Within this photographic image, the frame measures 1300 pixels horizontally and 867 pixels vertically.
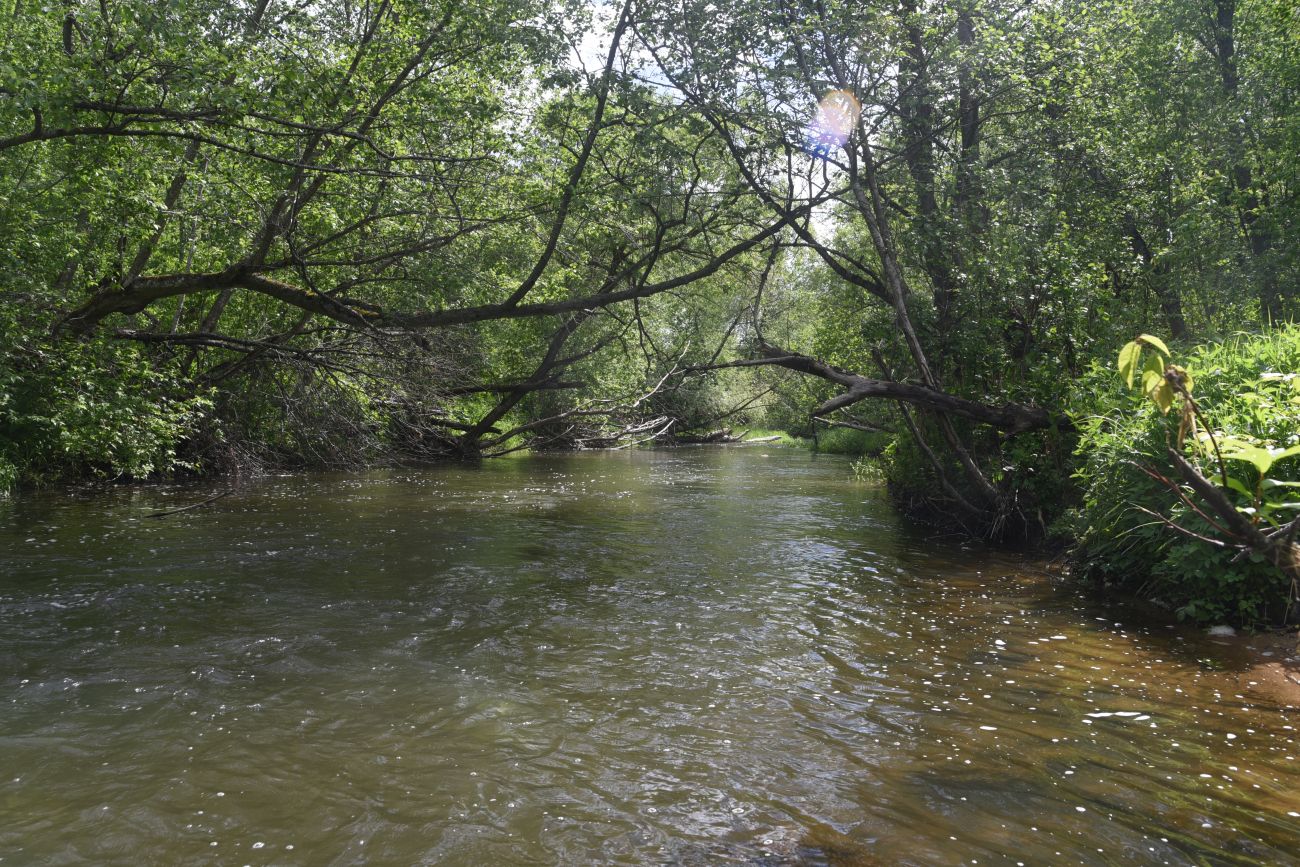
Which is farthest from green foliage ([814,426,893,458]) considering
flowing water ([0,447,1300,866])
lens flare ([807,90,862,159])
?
flowing water ([0,447,1300,866])

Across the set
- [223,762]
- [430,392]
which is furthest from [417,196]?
[223,762]

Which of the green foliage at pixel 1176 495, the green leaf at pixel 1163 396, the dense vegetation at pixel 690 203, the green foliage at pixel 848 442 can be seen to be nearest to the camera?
the green leaf at pixel 1163 396

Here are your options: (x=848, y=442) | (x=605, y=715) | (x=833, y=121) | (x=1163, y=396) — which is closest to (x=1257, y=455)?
(x=1163, y=396)

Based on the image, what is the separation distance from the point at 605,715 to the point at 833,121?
10578mm

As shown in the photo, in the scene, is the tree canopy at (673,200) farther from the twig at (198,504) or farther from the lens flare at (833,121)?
the twig at (198,504)

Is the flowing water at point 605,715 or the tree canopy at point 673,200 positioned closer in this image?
the flowing water at point 605,715

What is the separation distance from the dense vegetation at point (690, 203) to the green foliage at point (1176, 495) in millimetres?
104

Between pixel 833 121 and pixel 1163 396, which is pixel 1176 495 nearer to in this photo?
pixel 1163 396

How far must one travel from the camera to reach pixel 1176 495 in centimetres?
668

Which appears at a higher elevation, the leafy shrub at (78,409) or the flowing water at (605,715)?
the leafy shrub at (78,409)

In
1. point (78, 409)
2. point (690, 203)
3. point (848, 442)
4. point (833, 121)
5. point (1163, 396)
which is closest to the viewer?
point (1163, 396)

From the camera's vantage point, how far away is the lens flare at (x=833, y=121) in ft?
43.2

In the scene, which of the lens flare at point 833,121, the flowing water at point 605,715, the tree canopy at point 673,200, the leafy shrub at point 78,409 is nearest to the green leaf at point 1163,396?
the flowing water at point 605,715

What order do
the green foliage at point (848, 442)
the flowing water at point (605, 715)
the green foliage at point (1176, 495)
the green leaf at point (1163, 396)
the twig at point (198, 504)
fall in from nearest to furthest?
the green leaf at point (1163, 396)
the flowing water at point (605, 715)
the green foliage at point (1176, 495)
the twig at point (198, 504)
the green foliage at point (848, 442)
